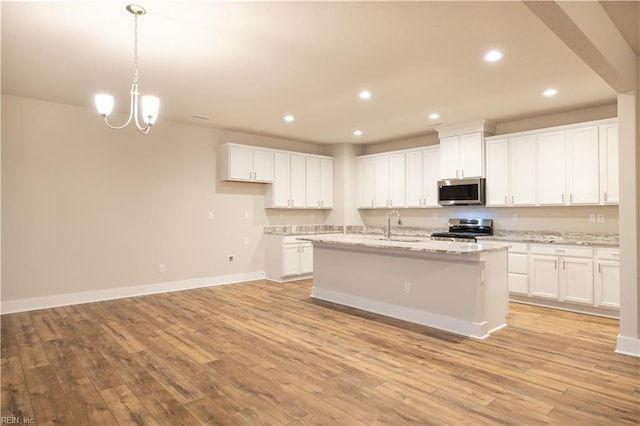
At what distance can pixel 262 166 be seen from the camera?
270 inches

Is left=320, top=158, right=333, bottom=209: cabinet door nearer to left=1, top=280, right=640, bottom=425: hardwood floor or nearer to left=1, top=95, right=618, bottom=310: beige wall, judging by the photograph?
left=1, top=95, right=618, bottom=310: beige wall

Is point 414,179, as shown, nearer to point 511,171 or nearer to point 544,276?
point 511,171

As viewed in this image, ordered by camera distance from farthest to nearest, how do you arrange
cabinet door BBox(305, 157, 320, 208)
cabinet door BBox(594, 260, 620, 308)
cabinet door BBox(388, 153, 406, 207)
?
cabinet door BBox(305, 157, 320, 208) → cabinet door BBox(388, 153, 406, 207) → cabinet door BBox(594, 260, 620, 308)

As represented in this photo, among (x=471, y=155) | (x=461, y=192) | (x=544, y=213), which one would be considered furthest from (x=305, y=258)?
(x=544, y=213)

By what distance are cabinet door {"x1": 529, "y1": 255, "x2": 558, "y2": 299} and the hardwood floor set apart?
0.44 m

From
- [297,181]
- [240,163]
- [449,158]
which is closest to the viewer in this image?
[449,158]

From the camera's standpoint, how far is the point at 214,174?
653cm

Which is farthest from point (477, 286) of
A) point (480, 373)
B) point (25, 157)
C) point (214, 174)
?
point (25, 157)

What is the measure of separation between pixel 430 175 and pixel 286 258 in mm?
2967

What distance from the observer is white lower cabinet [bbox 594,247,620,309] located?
14.4ft

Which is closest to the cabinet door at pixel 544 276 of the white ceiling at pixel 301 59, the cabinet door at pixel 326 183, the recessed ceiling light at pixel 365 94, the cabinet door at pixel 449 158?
the cabinet door at pixel 449 158

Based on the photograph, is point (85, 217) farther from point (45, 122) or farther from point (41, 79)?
point (41, 79)

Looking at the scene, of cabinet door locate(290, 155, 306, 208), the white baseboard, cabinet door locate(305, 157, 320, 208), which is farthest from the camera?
cabinet door locate(305, 157, 320, 208)

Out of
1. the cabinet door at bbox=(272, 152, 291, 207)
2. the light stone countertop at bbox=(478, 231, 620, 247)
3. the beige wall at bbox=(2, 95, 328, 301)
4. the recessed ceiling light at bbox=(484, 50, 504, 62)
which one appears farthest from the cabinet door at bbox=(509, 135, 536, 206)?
the beige wall at bbox=(2, 95, 328, 301)
